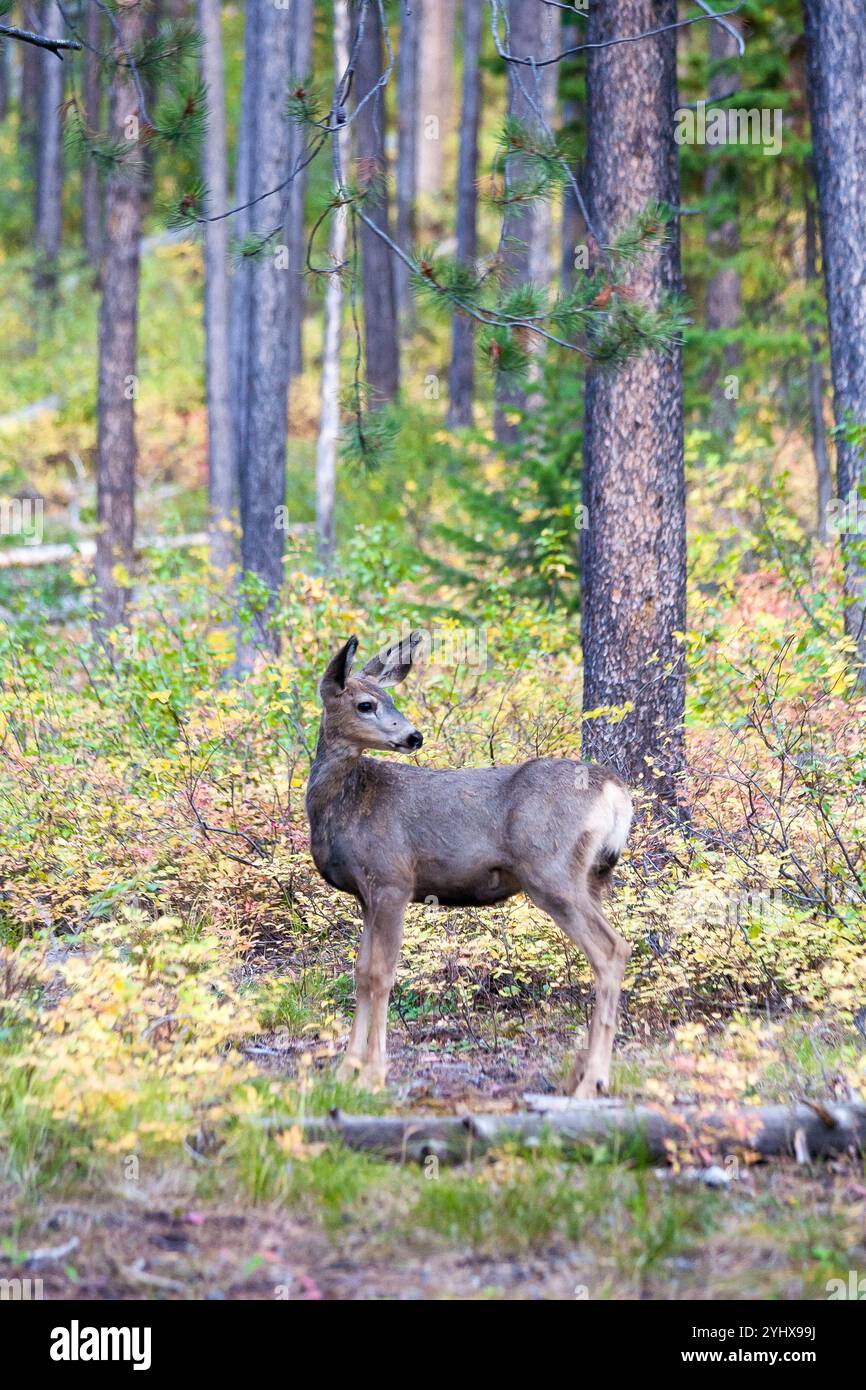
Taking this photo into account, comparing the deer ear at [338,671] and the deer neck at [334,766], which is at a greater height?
the deer ear at [338,671]

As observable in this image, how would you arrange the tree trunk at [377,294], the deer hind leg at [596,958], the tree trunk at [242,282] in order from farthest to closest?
the tree trunk at [377,294] → the tree trunk at [242,282] → the deer hind leg at [596,958]

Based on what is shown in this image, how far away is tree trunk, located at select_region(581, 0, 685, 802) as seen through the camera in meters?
9.28

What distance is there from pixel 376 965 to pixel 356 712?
4.29ft

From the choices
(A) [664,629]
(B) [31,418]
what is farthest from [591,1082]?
(B) [31,418]

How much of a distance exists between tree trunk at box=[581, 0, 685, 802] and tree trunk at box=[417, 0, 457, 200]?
2899cm

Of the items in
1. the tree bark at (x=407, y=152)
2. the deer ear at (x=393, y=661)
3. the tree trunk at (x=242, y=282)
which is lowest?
the deer ear at (x=393, y=661)

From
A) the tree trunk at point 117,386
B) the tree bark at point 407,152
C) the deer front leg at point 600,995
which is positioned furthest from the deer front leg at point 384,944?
the tree bark at point 407,152

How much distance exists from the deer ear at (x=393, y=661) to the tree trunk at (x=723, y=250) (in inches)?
415

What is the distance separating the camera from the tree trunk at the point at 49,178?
120 feet

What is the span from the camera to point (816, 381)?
19312 mm

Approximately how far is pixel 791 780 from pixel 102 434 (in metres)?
12.1

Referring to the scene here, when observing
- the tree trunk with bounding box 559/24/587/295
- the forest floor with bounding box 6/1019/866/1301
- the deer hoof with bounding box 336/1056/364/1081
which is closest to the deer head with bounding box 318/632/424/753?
the deer hoof with bounding box 336/1056/364/1081

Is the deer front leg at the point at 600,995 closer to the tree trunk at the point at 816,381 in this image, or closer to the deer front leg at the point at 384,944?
the deer front leg at the point at 384,944

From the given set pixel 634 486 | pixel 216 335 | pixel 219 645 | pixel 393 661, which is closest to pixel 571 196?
pixel 216 335
